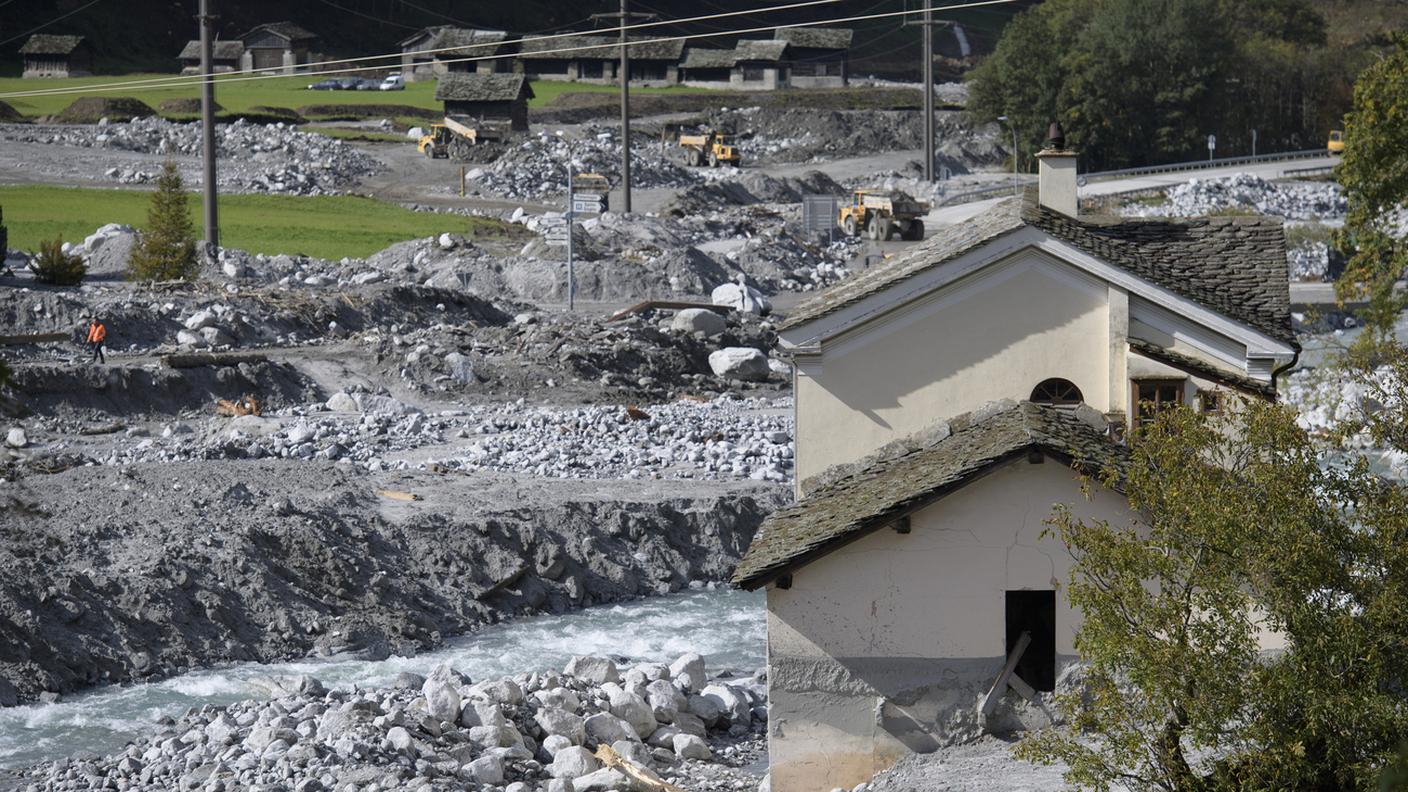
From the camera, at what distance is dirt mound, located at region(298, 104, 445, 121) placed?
101500 mm

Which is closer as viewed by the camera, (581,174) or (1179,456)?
(1179,456)

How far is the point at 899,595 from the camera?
17625 mm

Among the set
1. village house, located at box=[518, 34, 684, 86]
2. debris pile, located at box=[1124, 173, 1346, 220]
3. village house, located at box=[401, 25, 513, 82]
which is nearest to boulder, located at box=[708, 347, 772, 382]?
debris pile, located at box=[1124, 173, 1346, 220]

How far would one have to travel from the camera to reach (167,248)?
160 feet

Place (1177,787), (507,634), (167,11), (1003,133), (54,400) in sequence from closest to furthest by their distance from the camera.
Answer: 1. (1177,787)
2. (507,634)
3. (54,400)
4. (1003,133)
5. (167,11)

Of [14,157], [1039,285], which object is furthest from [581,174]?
[1039,285]

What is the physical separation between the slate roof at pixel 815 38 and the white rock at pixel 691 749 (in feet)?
378

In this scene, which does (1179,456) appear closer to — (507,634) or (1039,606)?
(1039,606)

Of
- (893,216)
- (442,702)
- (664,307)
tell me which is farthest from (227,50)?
(442,702)

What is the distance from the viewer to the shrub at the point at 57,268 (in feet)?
156

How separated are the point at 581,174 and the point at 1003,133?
35417 mm

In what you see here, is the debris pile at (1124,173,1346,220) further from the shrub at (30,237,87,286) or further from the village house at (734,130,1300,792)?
the village house at (734,130,1300,792)

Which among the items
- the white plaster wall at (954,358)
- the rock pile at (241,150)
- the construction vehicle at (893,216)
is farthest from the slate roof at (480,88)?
the white plaster wall at (954,358)

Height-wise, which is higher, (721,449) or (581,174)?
(581,174)
